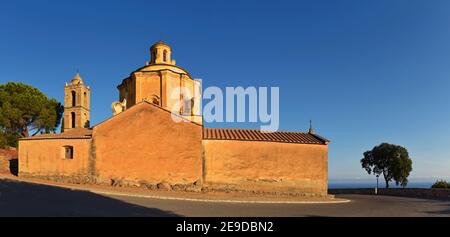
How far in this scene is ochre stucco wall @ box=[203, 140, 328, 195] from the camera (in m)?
23.0

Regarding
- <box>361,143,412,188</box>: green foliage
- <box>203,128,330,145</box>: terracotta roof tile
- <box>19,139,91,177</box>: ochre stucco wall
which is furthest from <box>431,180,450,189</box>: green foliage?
<box>19,139,91,177</box>: ochre stucco wall

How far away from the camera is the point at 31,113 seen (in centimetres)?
3784

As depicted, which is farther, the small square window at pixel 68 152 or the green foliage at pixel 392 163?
the green foliage at pixel 392 163

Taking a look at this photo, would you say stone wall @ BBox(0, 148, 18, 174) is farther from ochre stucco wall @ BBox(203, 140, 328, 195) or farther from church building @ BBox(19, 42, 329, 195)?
ochre stucco wall @ BBox(203, 140, 328, 195)

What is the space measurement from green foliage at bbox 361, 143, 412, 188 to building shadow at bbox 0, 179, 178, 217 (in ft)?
149

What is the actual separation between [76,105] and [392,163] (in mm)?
45626

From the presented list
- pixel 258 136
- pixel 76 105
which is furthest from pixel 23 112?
pixel 258 136

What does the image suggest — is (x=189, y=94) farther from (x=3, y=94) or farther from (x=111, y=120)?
(x=3, y=94)

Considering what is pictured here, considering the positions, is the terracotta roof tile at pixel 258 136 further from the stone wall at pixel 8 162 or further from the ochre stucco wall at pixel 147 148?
the stone wall at pixel 8 162

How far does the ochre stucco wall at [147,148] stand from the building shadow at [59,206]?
8077mm

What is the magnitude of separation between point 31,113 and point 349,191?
39958mm

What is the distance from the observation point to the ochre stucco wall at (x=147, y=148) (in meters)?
22.3

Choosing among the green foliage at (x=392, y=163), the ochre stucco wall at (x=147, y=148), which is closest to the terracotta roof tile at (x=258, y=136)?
the ochre stucco wall at (x=147, y=148)

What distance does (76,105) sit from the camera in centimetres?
3909
